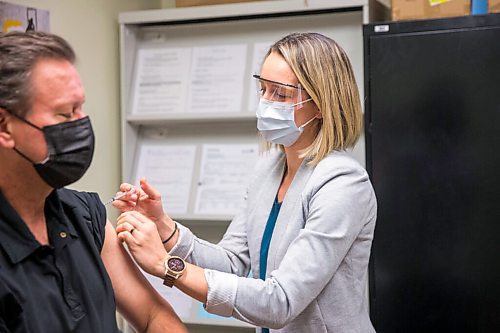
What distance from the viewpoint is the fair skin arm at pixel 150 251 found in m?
1.70

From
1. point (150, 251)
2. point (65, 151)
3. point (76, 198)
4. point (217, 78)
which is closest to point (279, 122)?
point (150, 251)

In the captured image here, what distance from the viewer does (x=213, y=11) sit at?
324cm

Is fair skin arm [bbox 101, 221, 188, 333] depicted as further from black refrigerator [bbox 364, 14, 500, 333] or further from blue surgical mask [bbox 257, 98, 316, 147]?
black refrigerator [bbox 364, 14, 500, 333]

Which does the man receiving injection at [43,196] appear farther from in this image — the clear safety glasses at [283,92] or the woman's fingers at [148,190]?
the clear safety glasses at [283,92]

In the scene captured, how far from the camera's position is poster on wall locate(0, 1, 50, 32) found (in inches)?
106

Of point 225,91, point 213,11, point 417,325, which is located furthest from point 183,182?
point 417,325

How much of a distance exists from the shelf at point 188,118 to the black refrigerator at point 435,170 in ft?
2.35

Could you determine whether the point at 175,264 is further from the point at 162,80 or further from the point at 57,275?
the point at 162,80

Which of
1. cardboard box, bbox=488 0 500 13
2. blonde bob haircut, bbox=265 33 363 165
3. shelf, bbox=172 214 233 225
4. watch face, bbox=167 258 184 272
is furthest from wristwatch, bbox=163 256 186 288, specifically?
cardboard box, bbox=488 0 500 13

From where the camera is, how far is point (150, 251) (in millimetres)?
1718

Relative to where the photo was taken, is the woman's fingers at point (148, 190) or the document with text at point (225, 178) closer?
the woman's fingers at point (148, 190)

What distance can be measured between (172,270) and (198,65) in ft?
6.01

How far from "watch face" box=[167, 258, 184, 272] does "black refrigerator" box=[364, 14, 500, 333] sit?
115 centimetres

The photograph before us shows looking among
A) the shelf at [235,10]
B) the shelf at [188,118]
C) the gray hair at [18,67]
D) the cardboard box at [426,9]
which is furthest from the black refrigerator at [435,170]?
the gray hair at [18,67]
